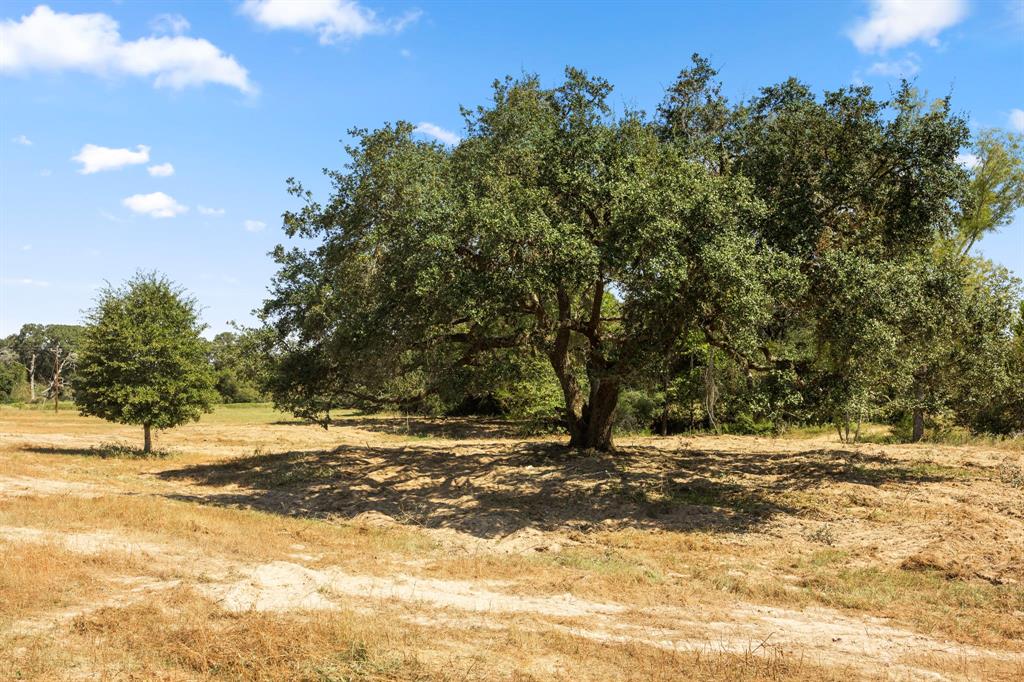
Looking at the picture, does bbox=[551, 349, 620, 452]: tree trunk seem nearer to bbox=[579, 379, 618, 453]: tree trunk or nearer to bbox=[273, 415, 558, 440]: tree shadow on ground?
bbox=[579, 379, 618, 453]: tree trunk

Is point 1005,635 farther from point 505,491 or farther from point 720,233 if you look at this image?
point 505,491

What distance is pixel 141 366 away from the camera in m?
26.7

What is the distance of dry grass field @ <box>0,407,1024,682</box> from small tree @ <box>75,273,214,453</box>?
2.94 meters

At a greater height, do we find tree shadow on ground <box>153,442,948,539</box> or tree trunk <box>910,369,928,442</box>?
tree trunk <box>910,369,928,442</box>

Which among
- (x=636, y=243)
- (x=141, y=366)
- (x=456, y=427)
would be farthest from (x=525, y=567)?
(x=456, y=427)

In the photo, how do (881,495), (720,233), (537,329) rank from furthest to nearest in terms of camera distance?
1. (537,329)
2. (881,495)
3. (720,233)

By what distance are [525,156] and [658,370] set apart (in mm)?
6278

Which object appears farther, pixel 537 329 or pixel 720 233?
pixel 537 329

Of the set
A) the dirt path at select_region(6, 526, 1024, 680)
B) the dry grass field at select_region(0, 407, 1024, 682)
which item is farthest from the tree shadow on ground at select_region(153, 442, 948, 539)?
the dirt path at select_region(6, 526, 1024, 680)

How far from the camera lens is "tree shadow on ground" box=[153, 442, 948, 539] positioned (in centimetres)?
1630

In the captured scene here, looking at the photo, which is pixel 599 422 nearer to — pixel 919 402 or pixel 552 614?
pixel 919 402

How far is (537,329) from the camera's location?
1988cm

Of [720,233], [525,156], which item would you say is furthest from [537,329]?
[720,233]

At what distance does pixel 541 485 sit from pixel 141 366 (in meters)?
16.9
